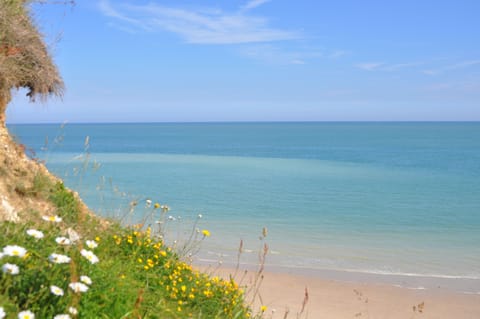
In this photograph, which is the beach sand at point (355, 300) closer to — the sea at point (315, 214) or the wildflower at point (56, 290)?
the sea at point (315, 214)

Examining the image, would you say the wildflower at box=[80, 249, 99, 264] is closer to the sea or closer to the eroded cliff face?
the sea

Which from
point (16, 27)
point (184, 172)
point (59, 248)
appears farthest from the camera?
point (184, 172)

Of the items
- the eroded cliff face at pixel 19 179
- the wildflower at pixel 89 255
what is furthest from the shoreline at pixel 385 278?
the wildflower at pixel 89 255

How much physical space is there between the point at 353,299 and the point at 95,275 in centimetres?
866

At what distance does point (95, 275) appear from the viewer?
354cm

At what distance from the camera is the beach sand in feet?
33.9

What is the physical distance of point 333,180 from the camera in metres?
37.1

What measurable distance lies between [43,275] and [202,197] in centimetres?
2350

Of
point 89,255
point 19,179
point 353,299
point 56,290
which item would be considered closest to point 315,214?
point 353,299

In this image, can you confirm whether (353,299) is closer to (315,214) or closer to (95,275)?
(95,275)

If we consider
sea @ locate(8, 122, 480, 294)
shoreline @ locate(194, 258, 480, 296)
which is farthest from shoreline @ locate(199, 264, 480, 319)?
sea @ locate(8, 122, 480, 294)

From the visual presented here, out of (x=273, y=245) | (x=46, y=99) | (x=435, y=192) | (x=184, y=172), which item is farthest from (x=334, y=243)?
(x=184, y=172)

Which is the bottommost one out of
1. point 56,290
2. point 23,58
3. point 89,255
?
point 56,290

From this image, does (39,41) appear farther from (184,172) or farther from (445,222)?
(184,172)
